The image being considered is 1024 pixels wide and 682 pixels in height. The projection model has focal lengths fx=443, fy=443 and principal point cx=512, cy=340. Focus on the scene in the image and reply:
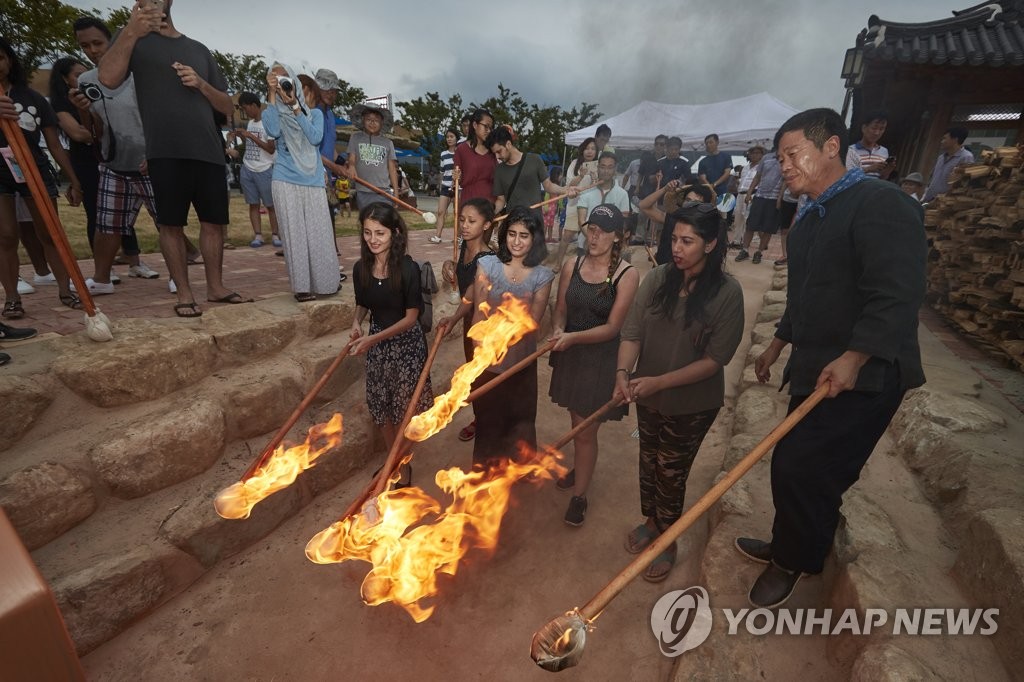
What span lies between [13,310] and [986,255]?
33.8 ft

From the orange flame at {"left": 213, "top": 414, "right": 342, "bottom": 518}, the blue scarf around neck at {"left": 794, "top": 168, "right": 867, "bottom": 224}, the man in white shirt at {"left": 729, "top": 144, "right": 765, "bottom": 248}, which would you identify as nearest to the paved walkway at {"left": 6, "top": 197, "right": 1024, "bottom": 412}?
the orange flame at {"left": 213, "top": 414, "right": 342, "bottom": 518}

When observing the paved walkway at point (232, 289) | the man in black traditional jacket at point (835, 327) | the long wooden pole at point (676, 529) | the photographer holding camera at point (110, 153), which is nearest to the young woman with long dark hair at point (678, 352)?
the man in black traditional jacket at point (835, 327)

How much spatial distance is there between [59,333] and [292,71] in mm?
3212

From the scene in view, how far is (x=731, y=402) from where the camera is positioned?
5.79m

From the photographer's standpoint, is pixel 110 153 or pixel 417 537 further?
pixel 110 153

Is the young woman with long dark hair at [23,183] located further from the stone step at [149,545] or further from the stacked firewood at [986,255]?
the stacked firewood at [986,255]

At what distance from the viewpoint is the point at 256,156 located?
7844 mm

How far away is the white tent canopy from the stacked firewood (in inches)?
308

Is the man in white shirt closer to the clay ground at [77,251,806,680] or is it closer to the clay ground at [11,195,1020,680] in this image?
the clay ground at [11,195,1020,680]

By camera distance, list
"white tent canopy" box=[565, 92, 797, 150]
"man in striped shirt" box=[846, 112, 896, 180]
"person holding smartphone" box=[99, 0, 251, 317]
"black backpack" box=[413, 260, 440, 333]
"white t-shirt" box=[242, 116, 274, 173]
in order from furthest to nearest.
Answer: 1. "white tent canopy" box=[565, 92, 797, 150]
2. "white t-shirt" box=[242, 116, 274, 173]
3. "man in striped shirt" box=[846, 112, 896, 180]
4. "black backpack" box=[413, 260, 440, 333]
5. "person holding smartphone" box=[99, 0, 251, 317]

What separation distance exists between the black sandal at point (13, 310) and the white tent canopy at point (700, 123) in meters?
14.7

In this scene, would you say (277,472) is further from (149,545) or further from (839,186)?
(839,186)

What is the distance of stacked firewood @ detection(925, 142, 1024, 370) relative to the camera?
15.9 ft

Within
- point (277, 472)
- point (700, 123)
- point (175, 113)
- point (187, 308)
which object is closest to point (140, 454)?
point (277, 472)
